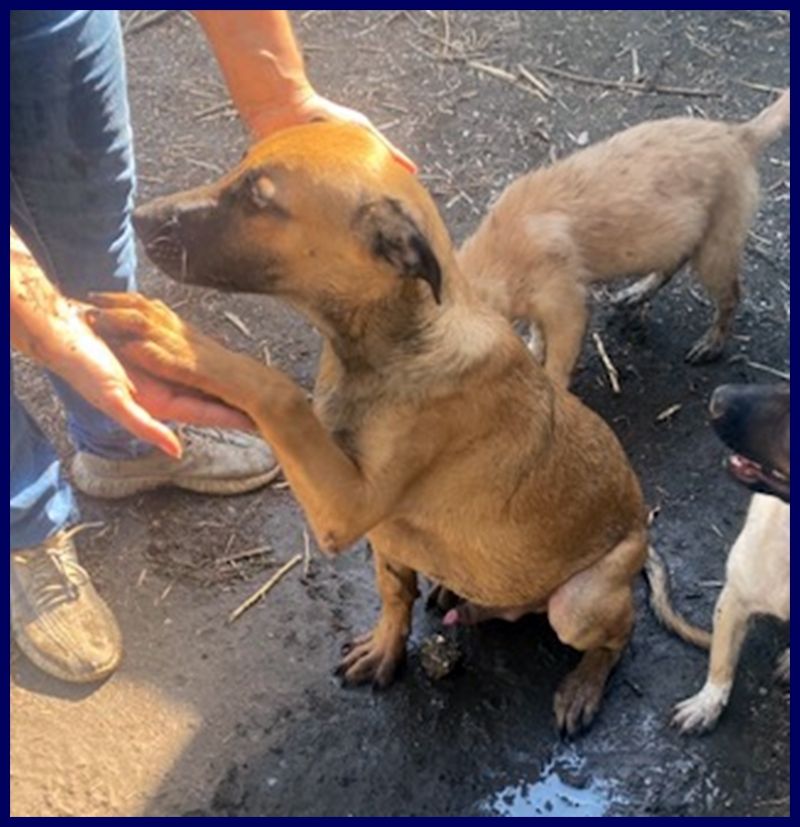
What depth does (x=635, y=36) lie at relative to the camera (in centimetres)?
664

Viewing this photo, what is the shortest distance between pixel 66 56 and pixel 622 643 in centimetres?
239

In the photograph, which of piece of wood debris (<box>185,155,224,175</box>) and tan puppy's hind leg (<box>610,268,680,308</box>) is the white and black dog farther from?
piece of wood debris (<box>185,155,224,175</box>)

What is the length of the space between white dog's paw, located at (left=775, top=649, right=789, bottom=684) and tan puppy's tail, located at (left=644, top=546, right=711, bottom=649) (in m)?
0.23

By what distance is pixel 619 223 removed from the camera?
4953 millimetres

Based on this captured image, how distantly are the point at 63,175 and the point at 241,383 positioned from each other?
43.2 inches

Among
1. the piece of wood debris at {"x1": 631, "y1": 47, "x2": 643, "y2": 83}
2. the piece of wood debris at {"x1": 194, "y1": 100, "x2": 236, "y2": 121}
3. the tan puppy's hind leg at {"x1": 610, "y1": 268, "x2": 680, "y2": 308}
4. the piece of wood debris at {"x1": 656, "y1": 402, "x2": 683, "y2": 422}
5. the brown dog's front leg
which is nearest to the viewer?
the brown dog's front leg

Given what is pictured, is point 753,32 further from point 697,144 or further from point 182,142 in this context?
point 182,142

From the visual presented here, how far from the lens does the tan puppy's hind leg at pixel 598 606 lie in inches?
151

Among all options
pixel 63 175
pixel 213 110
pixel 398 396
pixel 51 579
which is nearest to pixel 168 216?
pixel 398 396

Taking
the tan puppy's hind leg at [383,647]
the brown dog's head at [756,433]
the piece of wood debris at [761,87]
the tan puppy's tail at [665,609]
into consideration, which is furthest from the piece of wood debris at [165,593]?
the piece of wood debris at [761,87]

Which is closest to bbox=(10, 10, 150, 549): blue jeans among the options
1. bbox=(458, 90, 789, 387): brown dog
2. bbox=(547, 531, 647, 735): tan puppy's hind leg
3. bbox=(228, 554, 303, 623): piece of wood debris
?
bbox=(228, 554, 303, 623): piece of wood debris

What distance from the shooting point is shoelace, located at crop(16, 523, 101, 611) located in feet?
14.1

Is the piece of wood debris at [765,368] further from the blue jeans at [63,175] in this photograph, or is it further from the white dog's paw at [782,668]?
the blue jeans at [63,175]

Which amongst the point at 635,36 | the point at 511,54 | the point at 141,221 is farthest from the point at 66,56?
the point at 635,36
